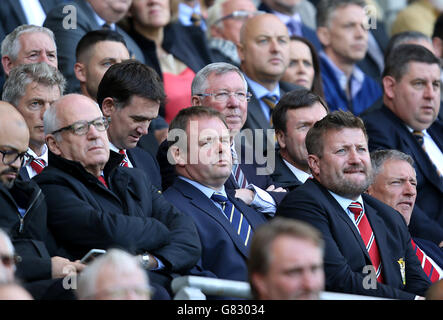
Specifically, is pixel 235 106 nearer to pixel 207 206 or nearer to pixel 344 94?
pixel 207 206

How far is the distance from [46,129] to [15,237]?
0.73 m

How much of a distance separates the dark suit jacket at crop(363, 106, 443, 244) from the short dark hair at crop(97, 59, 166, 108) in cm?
188

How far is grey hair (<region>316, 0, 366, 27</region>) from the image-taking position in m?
8.85

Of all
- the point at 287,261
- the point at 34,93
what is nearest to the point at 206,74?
the point at 34,93

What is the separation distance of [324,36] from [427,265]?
367cm

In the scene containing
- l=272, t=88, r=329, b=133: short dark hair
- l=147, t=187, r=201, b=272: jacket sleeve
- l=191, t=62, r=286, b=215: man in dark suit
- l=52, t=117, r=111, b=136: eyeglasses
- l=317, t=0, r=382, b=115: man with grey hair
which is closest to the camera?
l=147, t=187, r=201, b=272: jacket sleeve

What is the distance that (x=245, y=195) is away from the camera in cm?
545

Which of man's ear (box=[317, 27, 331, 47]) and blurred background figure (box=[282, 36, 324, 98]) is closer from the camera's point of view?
blurred background figure (box=[282, 36, 324, 98])

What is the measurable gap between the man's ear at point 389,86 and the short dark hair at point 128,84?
6.98ft

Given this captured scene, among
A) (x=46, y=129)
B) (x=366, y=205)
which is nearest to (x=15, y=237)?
(x=46, y=129)

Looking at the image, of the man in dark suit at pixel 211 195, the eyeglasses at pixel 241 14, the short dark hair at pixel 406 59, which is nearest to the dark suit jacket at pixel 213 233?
the man in dark suit at pixel 211 195

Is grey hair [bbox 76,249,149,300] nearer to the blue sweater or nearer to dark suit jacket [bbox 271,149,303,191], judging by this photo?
dark suit jacket [bbox 271,149,303,191]

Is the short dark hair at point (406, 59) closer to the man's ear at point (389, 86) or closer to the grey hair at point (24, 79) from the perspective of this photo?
the man's ear at point (389, 86)

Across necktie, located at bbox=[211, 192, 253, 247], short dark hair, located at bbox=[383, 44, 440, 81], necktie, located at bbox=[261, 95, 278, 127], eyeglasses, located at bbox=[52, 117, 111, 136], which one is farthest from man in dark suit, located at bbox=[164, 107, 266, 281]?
short dark hair, located at bbox=[383, 44, 440, 81]
